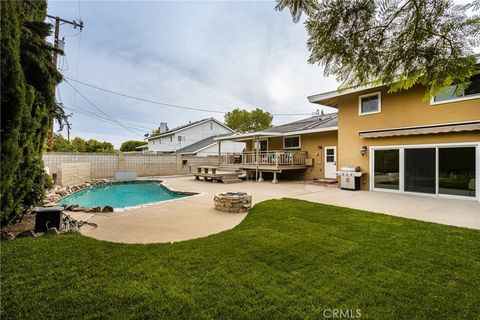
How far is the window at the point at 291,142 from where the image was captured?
1688cm

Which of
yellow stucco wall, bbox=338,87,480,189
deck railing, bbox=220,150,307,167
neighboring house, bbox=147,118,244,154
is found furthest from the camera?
neighboring house, bbox=147,118,244,154

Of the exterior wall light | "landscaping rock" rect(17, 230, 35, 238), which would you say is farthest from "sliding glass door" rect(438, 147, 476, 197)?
"landscaping rock" rect(17, 230, 35, 238)

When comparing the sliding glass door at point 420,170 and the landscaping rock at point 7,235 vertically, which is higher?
→ the sliding glass door at point 420,170

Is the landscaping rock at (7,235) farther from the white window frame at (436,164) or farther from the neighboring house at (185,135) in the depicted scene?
the neighboring house at (185,135)

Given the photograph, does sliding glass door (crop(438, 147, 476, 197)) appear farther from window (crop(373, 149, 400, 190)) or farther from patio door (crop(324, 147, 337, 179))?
patio door (crop(324, 147, 337, 179))

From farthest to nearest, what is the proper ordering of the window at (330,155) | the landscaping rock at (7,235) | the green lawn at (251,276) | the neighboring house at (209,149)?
the neighboring house at (209,149) < the window at (330,155) < the landscaping rock at (7,235) < the green lawn at (251,276)

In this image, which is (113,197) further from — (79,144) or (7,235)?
(79,144)

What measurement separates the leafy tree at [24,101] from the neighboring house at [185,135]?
80.5 feet

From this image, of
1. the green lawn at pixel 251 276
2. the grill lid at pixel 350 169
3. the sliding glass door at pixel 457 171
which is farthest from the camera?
the grill lid at pixel 350 169

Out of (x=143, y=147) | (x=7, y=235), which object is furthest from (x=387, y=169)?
(x=143, y=147)

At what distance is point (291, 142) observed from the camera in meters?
17.4

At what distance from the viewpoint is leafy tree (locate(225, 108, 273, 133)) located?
38.8 metres

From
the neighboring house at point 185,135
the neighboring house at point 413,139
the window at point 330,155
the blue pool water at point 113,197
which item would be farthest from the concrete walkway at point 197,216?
the neighboring house at point 185,135

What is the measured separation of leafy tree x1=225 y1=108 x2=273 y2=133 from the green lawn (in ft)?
113
